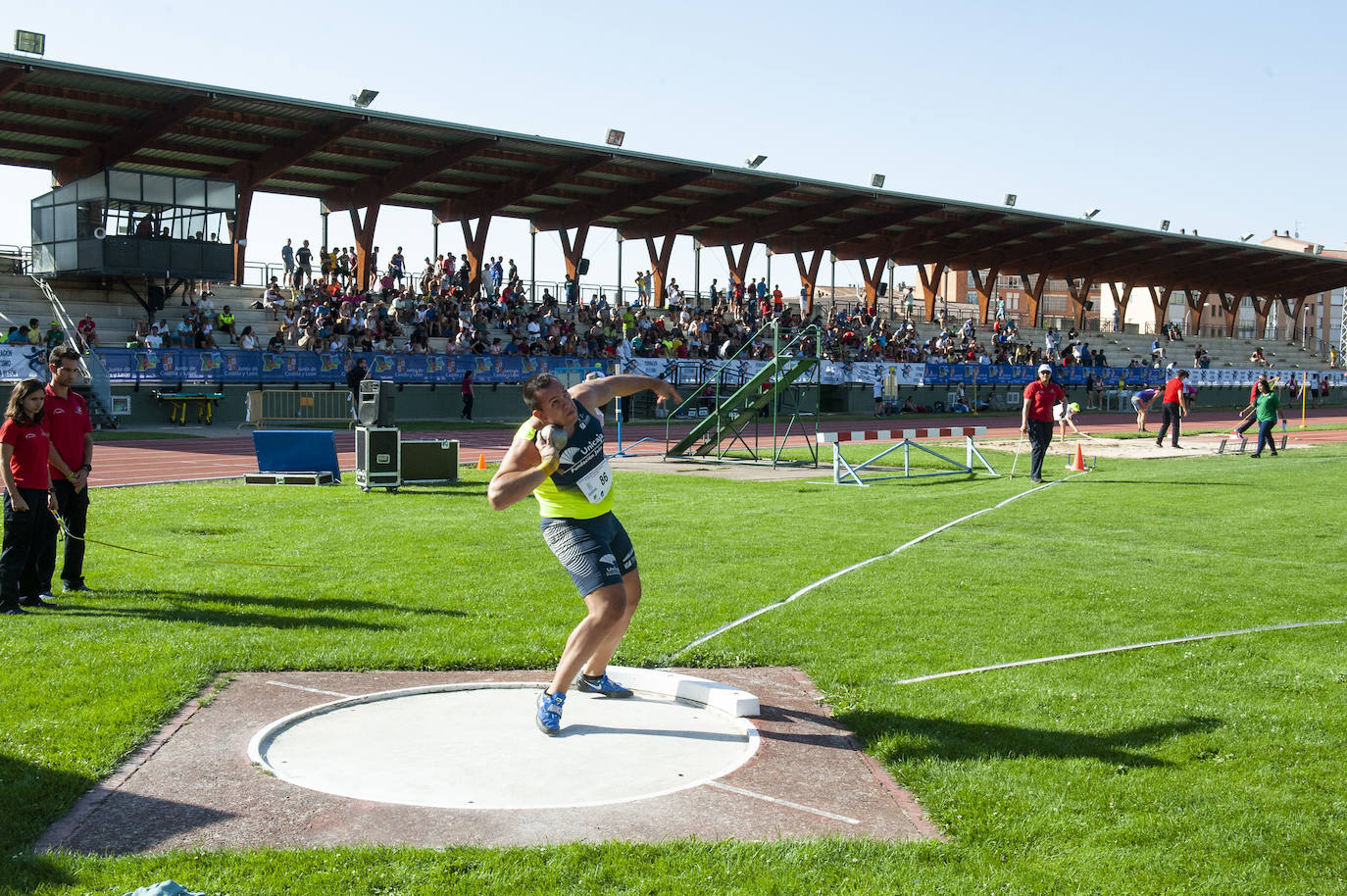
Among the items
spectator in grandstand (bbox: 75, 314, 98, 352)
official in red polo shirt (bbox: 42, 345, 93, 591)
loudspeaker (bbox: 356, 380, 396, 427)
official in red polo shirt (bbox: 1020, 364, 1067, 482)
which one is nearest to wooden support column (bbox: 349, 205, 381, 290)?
spectator in grandstand (bbox: 75, 314, 98, 352)

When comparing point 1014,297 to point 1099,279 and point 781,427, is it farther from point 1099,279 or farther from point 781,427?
point 781,427

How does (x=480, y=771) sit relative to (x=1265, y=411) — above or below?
below

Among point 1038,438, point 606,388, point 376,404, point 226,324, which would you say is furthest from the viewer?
point 226,324

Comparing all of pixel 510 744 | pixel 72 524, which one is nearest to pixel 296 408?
pixel 72 524

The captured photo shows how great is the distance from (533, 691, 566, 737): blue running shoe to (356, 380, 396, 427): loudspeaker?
13.1m

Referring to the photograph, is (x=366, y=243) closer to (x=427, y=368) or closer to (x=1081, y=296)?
(x=427, y=368)

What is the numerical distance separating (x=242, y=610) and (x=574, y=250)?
3882 centimetres

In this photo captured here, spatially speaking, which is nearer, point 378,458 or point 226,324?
point 378,458

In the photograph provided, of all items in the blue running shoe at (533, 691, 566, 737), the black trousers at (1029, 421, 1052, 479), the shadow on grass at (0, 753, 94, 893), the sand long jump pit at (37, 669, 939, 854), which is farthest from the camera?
the black trousers at (1029, 421, 1052, 479)

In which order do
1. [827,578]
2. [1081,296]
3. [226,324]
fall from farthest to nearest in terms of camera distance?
[1081,296] → [226,324] → [827,578]

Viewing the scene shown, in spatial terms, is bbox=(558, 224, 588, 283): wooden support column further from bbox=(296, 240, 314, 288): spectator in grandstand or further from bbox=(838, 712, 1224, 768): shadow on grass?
bbox=(838, 712, 1224, 768): shadow on grass

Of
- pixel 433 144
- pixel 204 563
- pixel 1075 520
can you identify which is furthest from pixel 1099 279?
pixel 204 563

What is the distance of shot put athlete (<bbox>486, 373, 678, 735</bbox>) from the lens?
6195 mm

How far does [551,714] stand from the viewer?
641 cm
